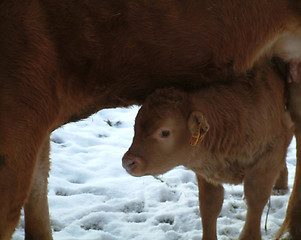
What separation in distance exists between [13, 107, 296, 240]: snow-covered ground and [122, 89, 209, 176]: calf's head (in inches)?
40.4

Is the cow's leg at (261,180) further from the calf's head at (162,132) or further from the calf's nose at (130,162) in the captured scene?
the calf's nose at (130,162)

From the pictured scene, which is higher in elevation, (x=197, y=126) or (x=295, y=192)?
(x=197, y=126)

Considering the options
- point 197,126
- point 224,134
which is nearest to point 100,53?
point 197,126

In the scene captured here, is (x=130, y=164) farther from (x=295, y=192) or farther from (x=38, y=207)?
(x=295, y=192)

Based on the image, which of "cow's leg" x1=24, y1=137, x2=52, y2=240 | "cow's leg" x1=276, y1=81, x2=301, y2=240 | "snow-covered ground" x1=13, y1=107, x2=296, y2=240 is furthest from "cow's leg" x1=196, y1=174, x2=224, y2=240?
"cow's leg" x1=24, y1=137, x2=52, y2=240

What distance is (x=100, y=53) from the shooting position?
248cm

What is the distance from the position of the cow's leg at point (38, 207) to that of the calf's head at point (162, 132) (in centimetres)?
82

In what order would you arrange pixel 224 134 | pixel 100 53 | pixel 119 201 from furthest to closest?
pixel 119 201 < pixel 224 134 < pixel 100 53

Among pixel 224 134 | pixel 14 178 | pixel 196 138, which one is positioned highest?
pixel 224 134

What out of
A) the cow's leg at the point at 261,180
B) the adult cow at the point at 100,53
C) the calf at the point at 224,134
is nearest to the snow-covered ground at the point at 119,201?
the cow's leg at the point at 261,180

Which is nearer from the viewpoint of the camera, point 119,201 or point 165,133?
point 165,133

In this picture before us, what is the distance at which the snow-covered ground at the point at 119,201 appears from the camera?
142 inches

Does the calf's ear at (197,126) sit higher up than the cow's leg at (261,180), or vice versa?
the calf's ear at (197,126)

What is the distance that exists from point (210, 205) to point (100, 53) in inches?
60.4
